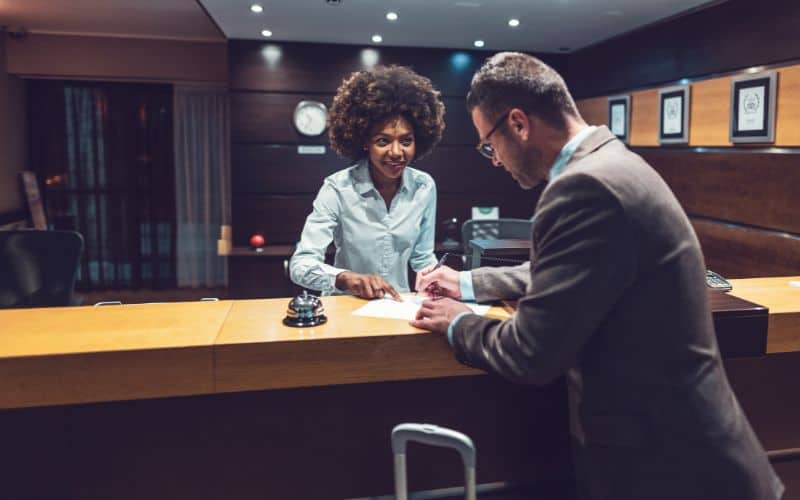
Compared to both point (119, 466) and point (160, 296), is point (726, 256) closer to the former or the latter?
point (119, 466)

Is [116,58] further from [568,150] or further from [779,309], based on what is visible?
[779,309]

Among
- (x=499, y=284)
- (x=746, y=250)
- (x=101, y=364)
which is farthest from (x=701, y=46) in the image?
(x=101, y=364)

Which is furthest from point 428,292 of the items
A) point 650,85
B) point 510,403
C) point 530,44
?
point 530,44

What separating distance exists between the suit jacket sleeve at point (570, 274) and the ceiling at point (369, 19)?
332 centimetres

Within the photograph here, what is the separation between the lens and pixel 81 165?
22.6 feet

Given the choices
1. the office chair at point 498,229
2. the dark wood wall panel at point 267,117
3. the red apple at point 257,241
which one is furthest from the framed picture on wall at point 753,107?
the red apple at point 257,241

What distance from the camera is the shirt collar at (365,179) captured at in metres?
2.51

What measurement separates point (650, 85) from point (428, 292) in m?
3.42

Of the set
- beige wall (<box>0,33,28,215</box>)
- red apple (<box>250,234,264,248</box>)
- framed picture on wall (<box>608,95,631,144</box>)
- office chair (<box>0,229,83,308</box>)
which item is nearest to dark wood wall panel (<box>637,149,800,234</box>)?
framed picture on wall (<box>608,95,631,144</box>)

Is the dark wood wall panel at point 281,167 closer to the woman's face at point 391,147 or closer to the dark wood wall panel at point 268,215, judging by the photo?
the dark wood wall panel at point 268,215

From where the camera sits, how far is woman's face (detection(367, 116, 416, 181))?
2445 mm

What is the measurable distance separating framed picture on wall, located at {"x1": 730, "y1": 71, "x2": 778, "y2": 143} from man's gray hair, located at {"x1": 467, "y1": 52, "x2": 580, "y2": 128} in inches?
105

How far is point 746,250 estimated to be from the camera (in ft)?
12.0

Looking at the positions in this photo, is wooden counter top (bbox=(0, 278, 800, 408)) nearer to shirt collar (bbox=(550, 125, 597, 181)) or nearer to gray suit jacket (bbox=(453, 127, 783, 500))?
gray suit jacket (bbox=(453, 127, 783, 500))
